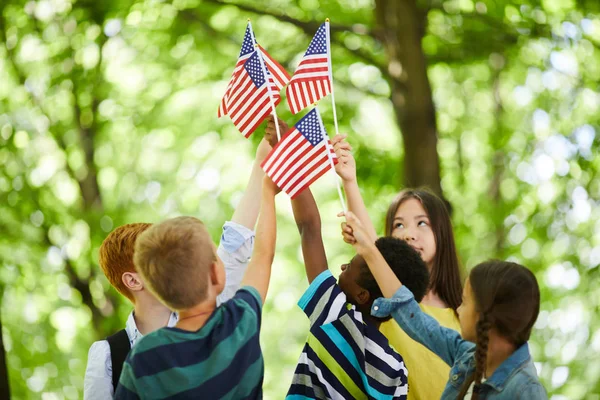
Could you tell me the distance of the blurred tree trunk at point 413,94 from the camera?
7.24 meters

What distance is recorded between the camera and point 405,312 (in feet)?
9.95

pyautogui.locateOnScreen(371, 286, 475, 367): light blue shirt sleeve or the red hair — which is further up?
the red hair

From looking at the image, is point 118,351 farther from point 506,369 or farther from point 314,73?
point 314,73

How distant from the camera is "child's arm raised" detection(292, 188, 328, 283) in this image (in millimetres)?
3414

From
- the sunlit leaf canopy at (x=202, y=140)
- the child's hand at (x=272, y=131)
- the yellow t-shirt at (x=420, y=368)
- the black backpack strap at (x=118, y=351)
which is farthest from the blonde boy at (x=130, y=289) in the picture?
the sunlit leaf canopy at (x=202, y=140)

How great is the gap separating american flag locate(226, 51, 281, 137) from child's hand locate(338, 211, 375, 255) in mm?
684

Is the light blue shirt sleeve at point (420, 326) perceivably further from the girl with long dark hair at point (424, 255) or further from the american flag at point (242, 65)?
the american flag at point (242, 65)

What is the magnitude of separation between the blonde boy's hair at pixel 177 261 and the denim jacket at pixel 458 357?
0.73m

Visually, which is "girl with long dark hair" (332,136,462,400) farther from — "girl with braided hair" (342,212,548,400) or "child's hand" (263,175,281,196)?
"girl with braided hair" (342,212,548,400)

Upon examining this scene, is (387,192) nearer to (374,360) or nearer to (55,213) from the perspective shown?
(55,213)

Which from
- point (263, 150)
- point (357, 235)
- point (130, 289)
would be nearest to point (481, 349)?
point (357, 235)

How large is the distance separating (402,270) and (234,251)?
0.65 meters

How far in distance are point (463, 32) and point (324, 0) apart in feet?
5.70

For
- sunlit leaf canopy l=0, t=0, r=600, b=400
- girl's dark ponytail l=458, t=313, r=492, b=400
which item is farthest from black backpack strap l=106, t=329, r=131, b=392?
sunlit leaf canopy l=0, t=0, r=600, b=400
